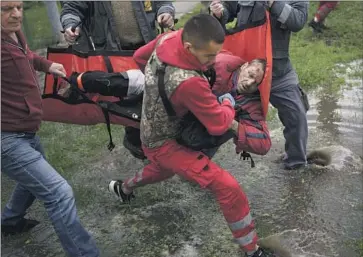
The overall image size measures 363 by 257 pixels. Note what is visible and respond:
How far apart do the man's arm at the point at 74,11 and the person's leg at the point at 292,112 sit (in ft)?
5.95

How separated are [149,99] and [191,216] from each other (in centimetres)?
130

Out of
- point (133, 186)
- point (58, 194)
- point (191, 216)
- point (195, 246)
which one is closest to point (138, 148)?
point (133, 186)

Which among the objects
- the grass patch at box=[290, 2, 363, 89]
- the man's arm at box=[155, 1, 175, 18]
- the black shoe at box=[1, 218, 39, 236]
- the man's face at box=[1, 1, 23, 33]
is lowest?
the grass patch at box=[290, 2, 363, 89]

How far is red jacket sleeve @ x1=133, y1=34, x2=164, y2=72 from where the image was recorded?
349 cm

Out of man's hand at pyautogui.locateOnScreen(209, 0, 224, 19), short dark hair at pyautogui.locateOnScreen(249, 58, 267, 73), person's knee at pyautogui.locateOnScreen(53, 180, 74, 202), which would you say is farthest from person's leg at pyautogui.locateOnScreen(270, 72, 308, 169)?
person's knee at pyautogui.locateOnScreen(53, 180, 74, 202)

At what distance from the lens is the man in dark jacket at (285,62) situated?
3.94 m

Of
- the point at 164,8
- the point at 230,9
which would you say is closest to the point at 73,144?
the point at 164,8

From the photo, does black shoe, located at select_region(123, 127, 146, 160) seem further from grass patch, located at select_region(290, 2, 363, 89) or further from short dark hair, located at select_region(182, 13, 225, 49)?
grass patch, located at select_region(290, 2, 363, 89)

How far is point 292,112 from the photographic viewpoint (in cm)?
437

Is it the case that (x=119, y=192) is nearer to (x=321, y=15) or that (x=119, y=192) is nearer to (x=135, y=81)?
(x=135, y=81)

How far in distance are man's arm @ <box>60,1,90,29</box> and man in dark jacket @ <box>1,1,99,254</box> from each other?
100cm

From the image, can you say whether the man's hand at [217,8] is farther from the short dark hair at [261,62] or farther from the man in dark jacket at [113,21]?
the short dark hair at [261,62]

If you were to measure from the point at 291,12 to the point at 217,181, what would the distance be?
162cm

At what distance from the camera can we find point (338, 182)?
443cm
